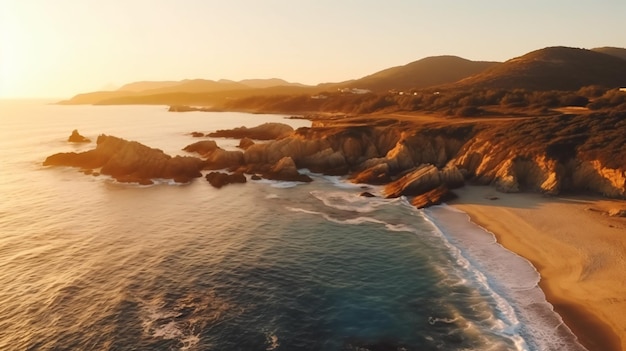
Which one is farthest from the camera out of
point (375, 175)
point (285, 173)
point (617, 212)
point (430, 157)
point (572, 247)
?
point (430, 157)

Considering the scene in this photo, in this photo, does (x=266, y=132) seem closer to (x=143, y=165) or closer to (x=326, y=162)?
(x=326, y=162)

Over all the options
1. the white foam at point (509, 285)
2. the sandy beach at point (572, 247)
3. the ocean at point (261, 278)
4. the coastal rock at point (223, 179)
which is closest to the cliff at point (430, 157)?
the sandy beach at point (572, 247)

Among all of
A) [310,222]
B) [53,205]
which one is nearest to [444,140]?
[310,222]

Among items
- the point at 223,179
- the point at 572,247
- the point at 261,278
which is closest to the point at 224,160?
the point at 223,179

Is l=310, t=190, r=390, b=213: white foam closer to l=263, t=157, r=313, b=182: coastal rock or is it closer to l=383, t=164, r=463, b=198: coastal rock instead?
l=383, t=164, r=463, b=198: coastal rock

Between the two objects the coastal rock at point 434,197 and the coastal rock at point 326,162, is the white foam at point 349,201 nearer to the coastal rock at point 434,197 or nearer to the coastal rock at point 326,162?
the coastal rock at point 434,197

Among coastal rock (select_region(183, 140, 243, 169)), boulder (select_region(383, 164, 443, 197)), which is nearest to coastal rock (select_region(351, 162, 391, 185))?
boulder (select_region(383, 164, 443, 197))

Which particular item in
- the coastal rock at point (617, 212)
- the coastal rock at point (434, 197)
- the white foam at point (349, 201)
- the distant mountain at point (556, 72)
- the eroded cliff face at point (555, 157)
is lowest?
the white foam at point (349, 201)
